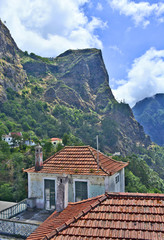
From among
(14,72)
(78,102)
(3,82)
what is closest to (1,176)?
(3,82)

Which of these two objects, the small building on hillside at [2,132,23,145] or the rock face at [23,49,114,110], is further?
the rock face at [23,49,114,110]

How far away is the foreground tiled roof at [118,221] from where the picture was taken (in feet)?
19.9

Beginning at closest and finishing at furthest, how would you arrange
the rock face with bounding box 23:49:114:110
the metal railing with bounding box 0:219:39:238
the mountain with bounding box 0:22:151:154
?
the metal railing with bounding box 0:219:39:238 < the mountain with bounding box 0:22:151:154 < the rock face with bounding box 23:49:114:110

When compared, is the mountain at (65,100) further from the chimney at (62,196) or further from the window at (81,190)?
the chimney at (62,196)

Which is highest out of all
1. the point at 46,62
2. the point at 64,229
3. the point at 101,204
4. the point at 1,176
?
the point at 46,62

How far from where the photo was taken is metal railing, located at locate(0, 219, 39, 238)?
396 inches

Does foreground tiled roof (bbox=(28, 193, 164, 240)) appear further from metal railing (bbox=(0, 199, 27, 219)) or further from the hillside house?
metal railing (bbox=(0, 199, 27, 219))

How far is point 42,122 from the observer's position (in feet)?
359

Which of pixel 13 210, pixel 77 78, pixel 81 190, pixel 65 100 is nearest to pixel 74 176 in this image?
pixel 81 190

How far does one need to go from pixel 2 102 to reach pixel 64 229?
10054 cm

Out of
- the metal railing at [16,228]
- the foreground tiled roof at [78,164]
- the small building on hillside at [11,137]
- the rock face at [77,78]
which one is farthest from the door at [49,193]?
the rock face at [77,78]

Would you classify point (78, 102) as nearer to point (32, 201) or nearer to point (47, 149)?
point (47, 149)

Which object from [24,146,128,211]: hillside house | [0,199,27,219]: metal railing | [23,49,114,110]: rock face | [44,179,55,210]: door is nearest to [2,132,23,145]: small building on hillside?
[24,146,128,211]: hillside house

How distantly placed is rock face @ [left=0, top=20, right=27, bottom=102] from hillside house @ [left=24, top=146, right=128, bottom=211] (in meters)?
93.0
